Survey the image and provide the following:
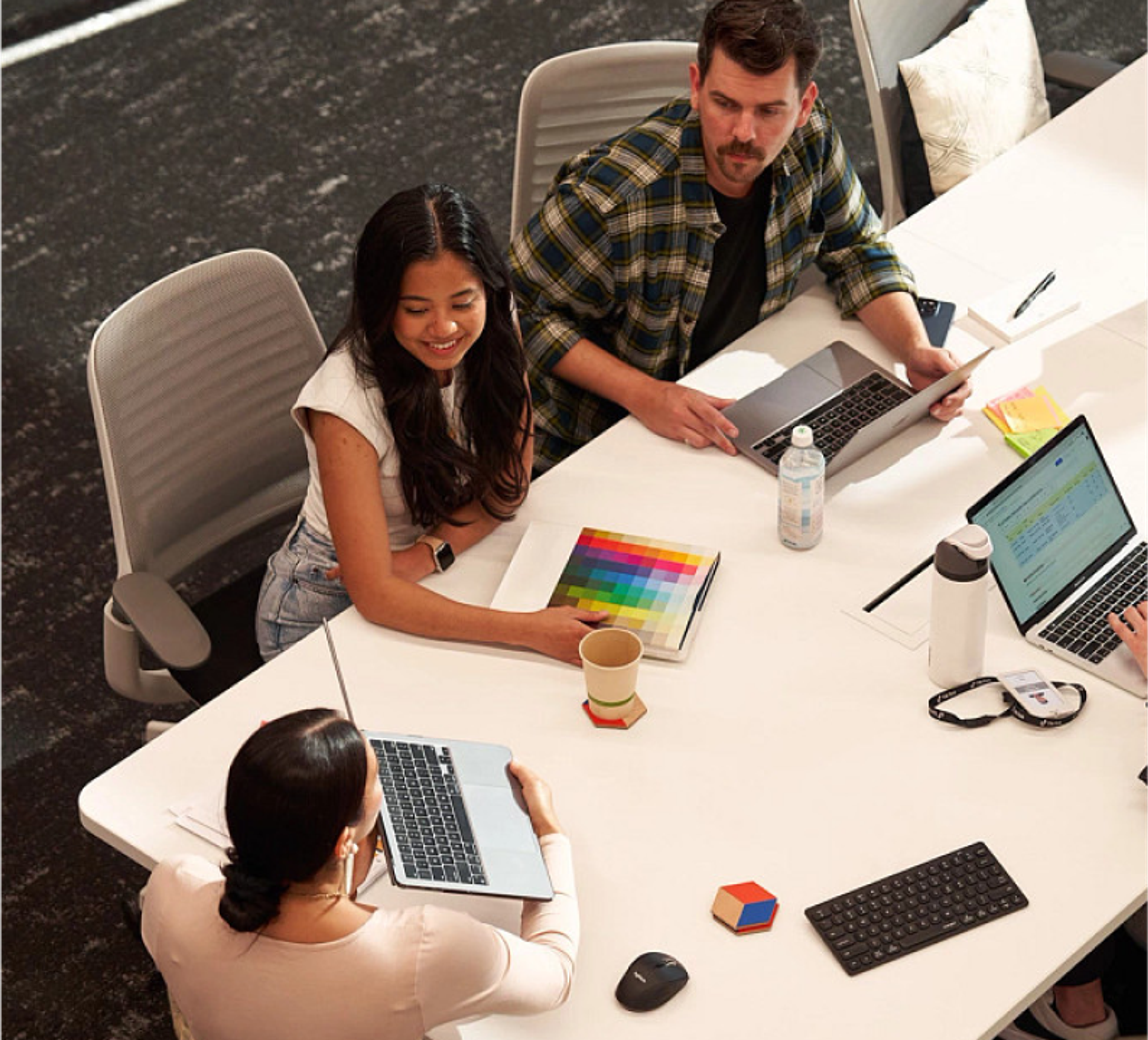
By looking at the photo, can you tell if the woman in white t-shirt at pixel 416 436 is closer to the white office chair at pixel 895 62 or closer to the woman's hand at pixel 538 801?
the woman's hand at pixel 538 801

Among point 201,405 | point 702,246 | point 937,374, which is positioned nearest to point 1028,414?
point 937,374

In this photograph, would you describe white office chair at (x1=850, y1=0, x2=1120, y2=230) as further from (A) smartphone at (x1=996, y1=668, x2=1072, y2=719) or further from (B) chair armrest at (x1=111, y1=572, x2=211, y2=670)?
(B) chair armrest at (x1=111, y1=572, x2=211, y2=670)

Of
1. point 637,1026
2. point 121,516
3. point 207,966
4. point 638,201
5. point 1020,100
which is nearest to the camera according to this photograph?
point 207,966

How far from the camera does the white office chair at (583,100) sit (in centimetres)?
335

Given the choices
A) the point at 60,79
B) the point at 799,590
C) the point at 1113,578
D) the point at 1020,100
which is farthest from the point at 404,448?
the point at 60,79

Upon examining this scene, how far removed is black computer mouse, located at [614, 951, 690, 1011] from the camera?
201 centimetres

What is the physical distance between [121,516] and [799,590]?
1.11 meters

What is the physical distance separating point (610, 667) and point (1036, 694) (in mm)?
607

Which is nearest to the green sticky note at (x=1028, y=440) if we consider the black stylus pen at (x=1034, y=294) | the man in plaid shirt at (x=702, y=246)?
the man in plaid shirt at (x=702, y=246)

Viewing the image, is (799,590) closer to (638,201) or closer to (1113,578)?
(1113,578)

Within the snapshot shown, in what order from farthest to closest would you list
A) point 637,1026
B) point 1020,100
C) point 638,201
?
point 1020,100, point 638,201, point 637,1026

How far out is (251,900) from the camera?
1.83 m

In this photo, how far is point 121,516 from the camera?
274 cm

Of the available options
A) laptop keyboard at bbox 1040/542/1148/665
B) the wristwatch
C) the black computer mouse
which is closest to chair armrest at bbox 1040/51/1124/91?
laptop keyboard at bbox 1040/542/1148/665
